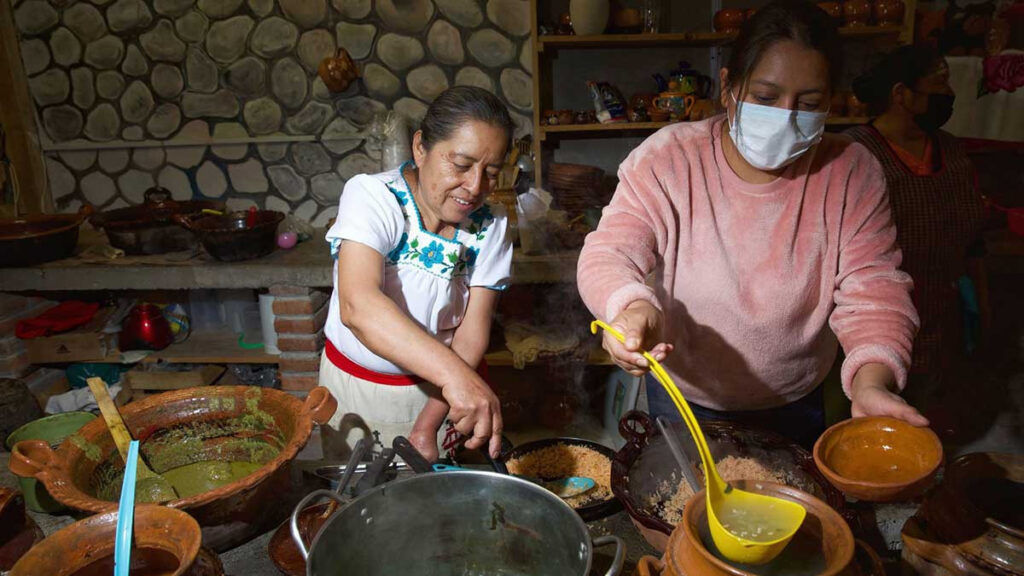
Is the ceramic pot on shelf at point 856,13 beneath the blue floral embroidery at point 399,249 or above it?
above

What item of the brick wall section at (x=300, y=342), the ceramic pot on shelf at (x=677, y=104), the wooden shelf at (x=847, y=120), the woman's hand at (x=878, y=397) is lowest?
the brick wall section at (x=300, y=342)

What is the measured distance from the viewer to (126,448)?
129 centimetres

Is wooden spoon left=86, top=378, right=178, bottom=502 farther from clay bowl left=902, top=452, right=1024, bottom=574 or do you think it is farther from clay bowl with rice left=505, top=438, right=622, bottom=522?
clay bowl left=902, top=452, right=1024, bottom=574

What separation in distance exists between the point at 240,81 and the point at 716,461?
148 inches

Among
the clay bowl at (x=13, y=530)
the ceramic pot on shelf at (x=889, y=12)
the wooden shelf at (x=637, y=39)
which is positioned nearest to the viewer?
the clay bowl at (x=13, y=530)

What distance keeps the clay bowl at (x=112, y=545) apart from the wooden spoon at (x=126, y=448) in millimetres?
234

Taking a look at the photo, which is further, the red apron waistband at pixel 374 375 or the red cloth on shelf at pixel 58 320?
the red cloth on shelf at pixel 58 320

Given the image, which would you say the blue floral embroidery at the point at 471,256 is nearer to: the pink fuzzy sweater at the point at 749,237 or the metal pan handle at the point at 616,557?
the pink fuzzy sweater at the point at 749,237

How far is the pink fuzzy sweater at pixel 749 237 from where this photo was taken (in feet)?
4.98

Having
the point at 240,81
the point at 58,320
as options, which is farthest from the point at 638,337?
the point at 58,320

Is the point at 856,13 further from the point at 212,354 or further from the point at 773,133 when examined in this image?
the point at 212,354

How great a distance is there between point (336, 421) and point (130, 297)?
9.13 ft

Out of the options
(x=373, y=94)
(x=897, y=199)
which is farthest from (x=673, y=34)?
(x=373, y=94)

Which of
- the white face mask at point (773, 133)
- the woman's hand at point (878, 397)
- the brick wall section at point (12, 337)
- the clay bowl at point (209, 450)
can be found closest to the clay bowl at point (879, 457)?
the woman's hand at point (878, 397)
